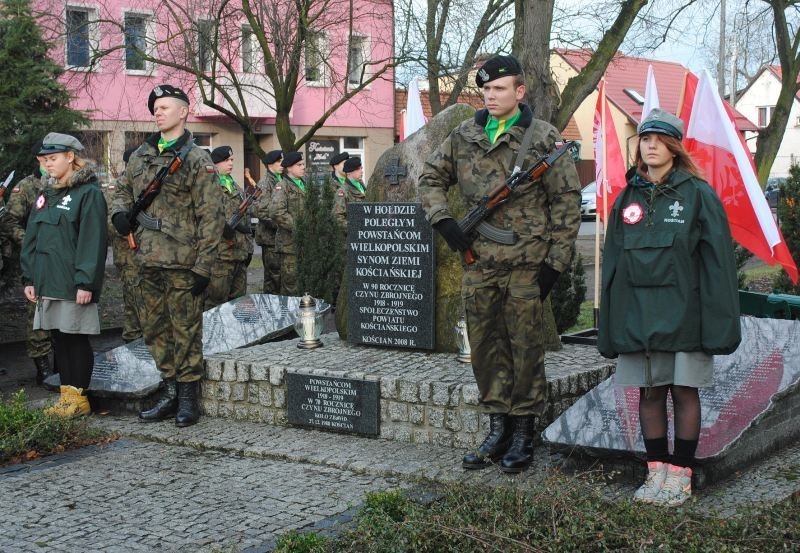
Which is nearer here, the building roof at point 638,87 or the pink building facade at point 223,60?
the pink building facade at point 223,60

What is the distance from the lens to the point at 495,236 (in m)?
5.86

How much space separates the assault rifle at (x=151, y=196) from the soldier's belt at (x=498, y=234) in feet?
7.44

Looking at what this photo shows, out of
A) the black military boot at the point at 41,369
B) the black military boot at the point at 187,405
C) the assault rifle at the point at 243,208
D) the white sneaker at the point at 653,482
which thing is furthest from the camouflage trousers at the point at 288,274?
the white sneaker at the point at 653,482

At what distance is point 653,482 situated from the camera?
5.17 meters

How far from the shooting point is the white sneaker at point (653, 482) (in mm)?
5117

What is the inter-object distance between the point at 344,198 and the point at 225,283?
6.15 feet

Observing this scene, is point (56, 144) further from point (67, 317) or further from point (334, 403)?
point (334, 403)

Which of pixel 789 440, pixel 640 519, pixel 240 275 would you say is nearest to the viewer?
pixel 640 519

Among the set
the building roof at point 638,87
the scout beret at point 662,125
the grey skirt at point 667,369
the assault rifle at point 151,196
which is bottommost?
the grey skirt at point 667,369

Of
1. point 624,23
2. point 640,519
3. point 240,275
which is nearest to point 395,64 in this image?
point 624,23

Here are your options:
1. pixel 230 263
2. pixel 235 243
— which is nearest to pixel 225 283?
pixel 230 263

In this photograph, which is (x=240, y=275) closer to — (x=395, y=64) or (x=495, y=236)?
(x=495, y=236)

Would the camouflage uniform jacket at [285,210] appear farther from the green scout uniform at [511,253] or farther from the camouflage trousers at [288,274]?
the green scout uniform at [511,253]

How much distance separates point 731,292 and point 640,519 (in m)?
1.18
